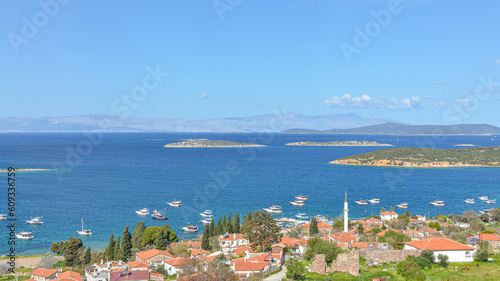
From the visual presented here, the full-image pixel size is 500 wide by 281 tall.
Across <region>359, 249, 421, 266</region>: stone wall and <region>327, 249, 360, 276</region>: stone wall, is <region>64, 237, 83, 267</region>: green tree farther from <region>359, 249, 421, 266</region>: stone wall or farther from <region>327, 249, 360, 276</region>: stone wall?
<region>359, 249, 421, 266</region>: stone wall

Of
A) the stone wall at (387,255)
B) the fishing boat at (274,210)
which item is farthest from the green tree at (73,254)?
the fishing boat at (274,210)

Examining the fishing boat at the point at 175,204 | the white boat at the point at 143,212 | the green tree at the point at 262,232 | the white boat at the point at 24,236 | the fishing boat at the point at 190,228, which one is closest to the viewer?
the green tree at the point at 262,232

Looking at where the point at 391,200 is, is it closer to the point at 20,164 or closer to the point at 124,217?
the point at 124,217

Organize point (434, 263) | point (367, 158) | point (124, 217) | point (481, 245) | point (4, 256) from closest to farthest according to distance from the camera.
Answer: point (434, 263) < point (481, 245) < point (4, 256) < point (124, 217) < point (367, 158)

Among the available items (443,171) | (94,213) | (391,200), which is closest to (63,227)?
(94,213)

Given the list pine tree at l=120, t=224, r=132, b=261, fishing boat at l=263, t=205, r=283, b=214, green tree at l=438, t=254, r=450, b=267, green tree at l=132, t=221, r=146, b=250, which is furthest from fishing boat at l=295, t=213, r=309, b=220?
green tree at l=438, t=254, r=450, b=267

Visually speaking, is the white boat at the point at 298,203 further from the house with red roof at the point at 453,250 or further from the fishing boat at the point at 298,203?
the house with red roof at the point at 453,250
